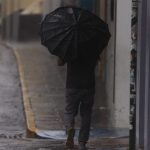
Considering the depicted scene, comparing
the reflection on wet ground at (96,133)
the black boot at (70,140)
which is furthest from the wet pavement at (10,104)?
the black boot at (70,140)

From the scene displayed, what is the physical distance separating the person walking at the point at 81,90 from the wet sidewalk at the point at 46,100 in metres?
0.84

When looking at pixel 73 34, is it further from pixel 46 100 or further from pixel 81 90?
pixel 46 100

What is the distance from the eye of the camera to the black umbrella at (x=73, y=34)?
9.66 metres

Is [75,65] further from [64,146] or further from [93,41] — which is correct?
[64,146]

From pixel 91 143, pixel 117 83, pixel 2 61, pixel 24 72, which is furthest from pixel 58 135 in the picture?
pixel 2 61

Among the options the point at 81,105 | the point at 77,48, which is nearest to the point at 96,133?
the point at 81,105

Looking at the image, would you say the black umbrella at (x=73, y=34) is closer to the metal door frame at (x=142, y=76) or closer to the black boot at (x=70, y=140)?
the metal door frame at (x=142, y=76)

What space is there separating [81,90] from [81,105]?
0.27 meters

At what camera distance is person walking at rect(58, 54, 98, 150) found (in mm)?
9805

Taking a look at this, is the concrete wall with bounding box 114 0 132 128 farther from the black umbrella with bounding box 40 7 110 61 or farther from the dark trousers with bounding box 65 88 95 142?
the dark trousers with bounding box 65 88 95 142

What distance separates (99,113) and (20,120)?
58.1 inches

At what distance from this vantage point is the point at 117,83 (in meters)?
12.1

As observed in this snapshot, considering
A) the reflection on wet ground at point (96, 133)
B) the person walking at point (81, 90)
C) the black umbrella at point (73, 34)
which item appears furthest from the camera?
the reflection on wet ground at point (96, 133)

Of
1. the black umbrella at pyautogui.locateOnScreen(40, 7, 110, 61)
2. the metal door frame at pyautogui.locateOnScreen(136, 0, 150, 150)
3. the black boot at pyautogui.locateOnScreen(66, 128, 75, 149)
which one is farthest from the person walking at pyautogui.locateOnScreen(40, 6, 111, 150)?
the metal door frame at pyautogui.locateOnScreen(136, 0, 150, 150)
